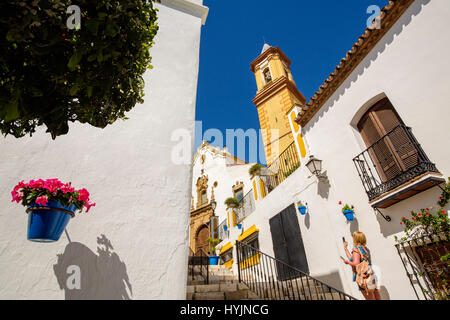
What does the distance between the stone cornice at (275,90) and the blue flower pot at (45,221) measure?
1384 cm

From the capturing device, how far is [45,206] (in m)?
1.88

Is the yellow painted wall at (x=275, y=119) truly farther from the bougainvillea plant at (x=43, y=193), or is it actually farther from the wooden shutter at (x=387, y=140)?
the bougainvillea plant at (x=43, y=193)

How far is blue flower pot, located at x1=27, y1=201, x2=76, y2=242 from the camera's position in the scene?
1852 millimetres

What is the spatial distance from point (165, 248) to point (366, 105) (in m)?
5.37

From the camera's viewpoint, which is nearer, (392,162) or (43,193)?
(43,193)

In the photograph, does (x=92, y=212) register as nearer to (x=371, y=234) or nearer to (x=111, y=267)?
(x=111, y=267)

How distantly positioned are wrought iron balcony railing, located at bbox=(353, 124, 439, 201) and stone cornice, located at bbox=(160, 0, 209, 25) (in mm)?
4496

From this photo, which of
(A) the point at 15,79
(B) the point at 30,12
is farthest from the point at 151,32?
(A) the point at 15,79

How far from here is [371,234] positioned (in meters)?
4.63

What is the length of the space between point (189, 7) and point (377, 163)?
5248 mm

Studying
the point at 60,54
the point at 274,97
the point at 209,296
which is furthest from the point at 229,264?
the point at 60,54

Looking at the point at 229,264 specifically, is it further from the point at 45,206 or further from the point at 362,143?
the point at 45,206

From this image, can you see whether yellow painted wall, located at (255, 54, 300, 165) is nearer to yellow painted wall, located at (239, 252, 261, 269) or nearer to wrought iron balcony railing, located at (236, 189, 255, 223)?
wrought iron balcony railing, located at (236, 189, 255, 223)

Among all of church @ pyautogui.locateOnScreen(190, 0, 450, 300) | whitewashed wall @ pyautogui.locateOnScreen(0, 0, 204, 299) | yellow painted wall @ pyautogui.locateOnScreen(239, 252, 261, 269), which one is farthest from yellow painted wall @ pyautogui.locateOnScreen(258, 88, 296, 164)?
whitewashed wall @ pyautogui.locateOnScreen(0, 0, 204, 299)
